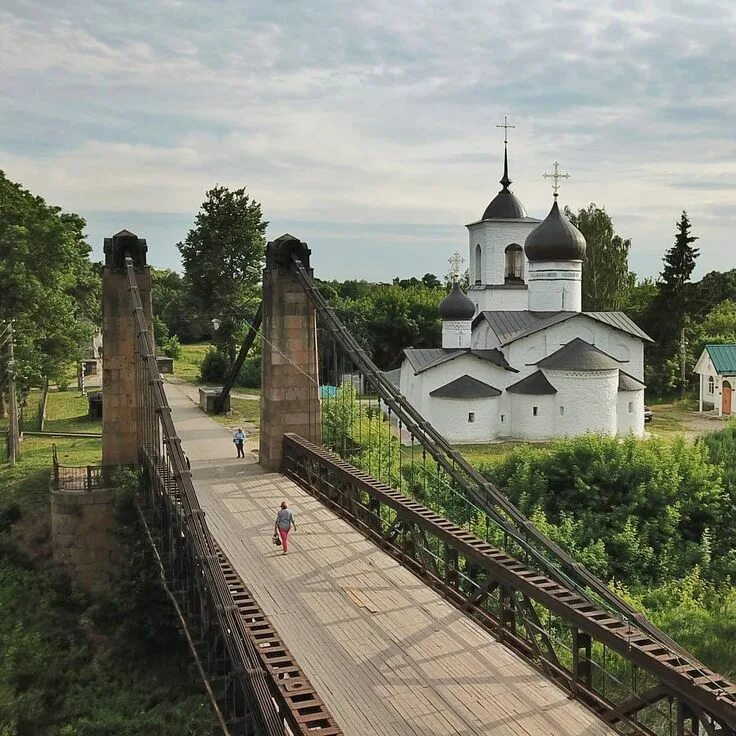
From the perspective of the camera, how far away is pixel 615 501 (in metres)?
23.7

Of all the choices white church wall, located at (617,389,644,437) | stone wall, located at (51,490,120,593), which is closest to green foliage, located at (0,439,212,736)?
stone wall, located at (51,490,120,593)

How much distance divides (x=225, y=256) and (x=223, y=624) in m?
28.5

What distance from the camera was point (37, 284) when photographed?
83.7 feet

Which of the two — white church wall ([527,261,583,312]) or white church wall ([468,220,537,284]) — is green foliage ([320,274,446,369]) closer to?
white church wall ([468,220,537,284])

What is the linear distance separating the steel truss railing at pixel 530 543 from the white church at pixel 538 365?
8524mm

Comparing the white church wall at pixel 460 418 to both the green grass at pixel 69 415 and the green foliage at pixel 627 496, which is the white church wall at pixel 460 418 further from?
the green grass at pixel 69 415

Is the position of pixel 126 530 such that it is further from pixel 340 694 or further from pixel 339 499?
pixel 340 694

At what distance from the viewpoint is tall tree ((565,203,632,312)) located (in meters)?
Answer: 52.9

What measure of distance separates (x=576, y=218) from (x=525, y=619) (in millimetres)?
49174

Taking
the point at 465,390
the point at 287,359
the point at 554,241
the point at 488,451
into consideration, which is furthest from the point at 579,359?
the point at 287,359

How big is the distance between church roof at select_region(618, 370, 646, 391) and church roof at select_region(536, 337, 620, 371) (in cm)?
66

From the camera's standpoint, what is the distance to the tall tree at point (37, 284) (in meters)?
25.2

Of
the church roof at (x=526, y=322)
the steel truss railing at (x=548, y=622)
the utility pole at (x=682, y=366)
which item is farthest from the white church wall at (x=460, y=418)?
the utility pole at (x=682, y=366)

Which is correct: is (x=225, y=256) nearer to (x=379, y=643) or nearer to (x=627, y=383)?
(x=627, y=383)
